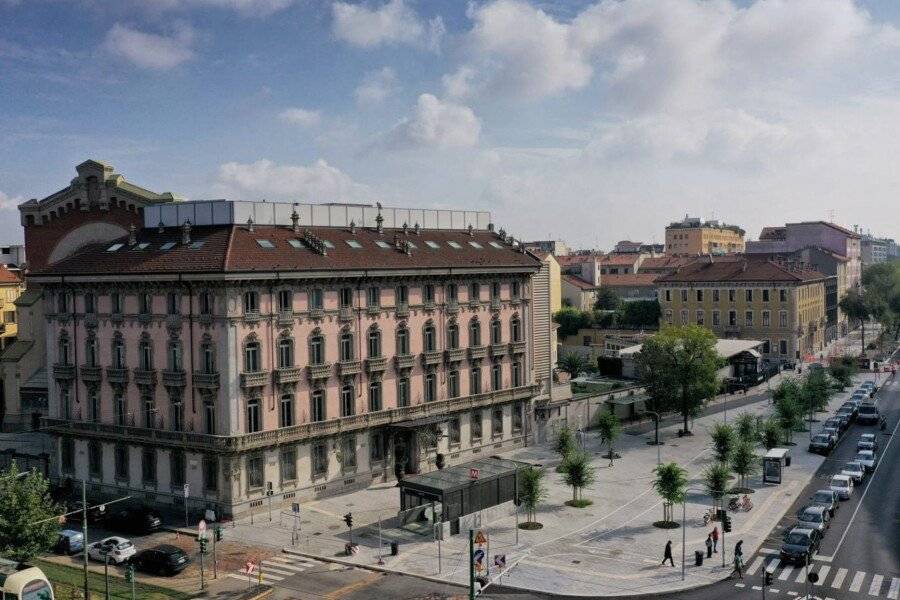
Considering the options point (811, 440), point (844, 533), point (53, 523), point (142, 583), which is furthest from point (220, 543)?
point (811, 440)

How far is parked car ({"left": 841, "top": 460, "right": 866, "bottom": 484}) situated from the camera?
2854 inches

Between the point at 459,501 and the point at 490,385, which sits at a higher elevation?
the point at 490,385

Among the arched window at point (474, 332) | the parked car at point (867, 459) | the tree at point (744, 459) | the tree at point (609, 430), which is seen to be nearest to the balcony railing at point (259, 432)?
the arched window at point (474, 332)

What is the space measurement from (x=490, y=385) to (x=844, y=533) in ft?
112

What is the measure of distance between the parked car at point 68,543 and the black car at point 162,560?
5.37 metres

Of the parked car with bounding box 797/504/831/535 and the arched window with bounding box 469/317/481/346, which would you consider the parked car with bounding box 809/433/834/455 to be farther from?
the arched window with bounding box 469/317/481/346

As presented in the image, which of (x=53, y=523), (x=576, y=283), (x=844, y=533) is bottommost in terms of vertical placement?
(x=844, y=533)

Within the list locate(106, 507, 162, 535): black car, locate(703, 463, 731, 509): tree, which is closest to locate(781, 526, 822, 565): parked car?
locate(703, 463, 731, 509): tree

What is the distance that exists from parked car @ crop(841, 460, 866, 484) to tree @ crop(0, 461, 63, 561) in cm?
5793

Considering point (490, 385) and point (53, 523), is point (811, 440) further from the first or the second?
point (53, 523)

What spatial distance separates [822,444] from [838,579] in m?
37.2

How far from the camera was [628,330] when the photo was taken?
156 meters

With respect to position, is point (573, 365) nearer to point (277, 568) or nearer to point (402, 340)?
point (402, 340)

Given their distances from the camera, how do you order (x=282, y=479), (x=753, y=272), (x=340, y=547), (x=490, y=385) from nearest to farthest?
(x=340, y=547), (x=282, y=479), (x=490, y=385), (x=753, y=272)
